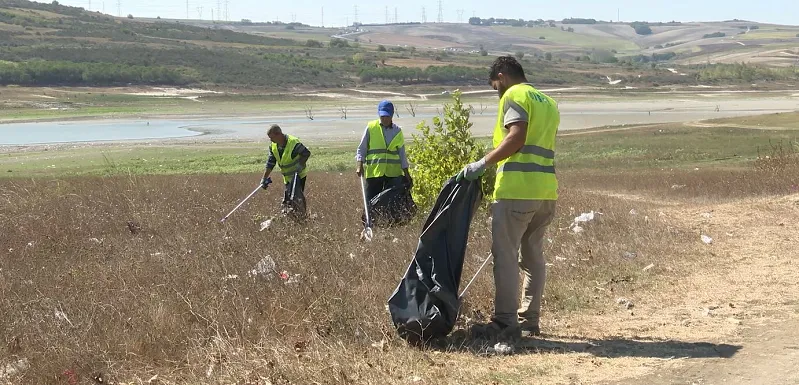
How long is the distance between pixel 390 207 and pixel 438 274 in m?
4.39

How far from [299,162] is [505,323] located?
19.3 feet

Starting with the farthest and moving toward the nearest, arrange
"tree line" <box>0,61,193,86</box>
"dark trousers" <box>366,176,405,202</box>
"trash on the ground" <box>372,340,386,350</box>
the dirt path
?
"tree line" <box>0,61,193,86</box> → "dark trousers" <box>366,176,405,202</box> → "trash on the ground" <box>372,340,386,350</box> → the dirt path

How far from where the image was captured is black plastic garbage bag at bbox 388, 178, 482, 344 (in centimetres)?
598

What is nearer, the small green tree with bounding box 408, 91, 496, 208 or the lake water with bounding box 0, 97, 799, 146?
the small green tree with bounding box 408, 91, 496, 208

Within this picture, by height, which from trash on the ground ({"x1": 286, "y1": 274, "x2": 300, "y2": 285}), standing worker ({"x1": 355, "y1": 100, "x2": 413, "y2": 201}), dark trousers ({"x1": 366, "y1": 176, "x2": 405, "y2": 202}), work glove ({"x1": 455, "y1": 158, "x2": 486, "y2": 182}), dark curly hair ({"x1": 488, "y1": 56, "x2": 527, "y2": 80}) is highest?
dark curly hair ({"x1": 488, "y1": 56, "x2": 527, "y2": 80})

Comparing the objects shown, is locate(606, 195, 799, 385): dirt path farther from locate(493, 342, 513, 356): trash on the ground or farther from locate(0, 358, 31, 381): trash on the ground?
locate(0, 358, 31, 381): trash on the ground

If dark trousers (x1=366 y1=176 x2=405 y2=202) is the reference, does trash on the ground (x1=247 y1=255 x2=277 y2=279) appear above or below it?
below

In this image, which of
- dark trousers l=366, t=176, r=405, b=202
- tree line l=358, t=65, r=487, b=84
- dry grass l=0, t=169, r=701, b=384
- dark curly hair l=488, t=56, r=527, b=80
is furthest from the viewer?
tree line l=358, t=65, r=487, b=84

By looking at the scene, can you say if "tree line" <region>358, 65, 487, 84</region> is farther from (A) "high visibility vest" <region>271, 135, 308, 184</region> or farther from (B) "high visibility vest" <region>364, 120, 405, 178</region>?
(B) "high visibility vest" <region>364, 120, 405, 178</region>

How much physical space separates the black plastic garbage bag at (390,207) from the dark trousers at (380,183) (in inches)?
3.0

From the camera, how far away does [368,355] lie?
576 cm

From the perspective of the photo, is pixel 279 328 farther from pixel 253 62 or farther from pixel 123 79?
pixel 253 62

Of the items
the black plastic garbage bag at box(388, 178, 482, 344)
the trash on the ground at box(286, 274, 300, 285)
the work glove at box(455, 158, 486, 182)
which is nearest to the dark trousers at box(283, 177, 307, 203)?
the trash on the ground at box(286, 274, 300, 285)

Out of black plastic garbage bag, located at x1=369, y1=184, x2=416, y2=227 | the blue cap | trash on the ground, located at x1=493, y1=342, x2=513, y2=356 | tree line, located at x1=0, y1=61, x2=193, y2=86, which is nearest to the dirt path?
trash on the ground, located at x1=493, y1=342, x2=513, y2=356
